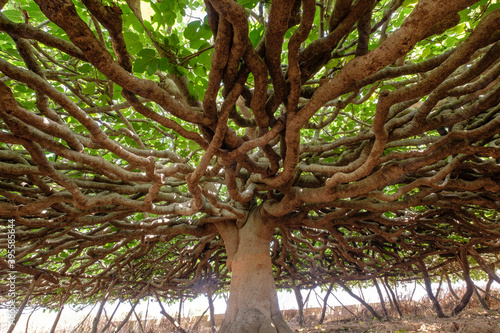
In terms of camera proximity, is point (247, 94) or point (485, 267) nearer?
point (247, 94)

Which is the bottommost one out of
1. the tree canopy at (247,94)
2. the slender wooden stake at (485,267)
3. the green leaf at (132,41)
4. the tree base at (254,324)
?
the tree base at (254,324)

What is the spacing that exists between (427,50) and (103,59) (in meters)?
2.19

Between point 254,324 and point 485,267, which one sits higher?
point 485,267

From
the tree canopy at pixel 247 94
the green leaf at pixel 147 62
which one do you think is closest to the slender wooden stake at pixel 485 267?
the tree canopy at pixel 247 94

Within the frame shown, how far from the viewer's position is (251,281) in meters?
3.32

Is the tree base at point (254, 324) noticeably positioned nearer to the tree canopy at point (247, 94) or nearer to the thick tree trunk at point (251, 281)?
the thick tree trunk at point (251, 281)

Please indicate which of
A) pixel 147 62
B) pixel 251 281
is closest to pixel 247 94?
pixel 147 62

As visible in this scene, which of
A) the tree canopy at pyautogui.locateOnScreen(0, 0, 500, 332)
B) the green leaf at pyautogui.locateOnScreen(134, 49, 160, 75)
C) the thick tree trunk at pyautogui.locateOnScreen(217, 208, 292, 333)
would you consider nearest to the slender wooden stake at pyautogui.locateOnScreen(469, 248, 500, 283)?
the tree canopy at pyautogui.locateOnScreen(0, 0, 500, 332)

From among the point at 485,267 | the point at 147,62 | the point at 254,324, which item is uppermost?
the point at 147,62

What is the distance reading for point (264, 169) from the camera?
8.70ft

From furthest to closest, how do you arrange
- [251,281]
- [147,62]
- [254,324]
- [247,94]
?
[251,281]
[254,324]
[247,94]
[147,62]

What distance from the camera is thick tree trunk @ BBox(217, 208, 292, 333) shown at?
2.98m

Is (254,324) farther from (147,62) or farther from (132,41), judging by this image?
(132,41)

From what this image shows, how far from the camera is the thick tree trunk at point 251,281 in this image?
2982mm
